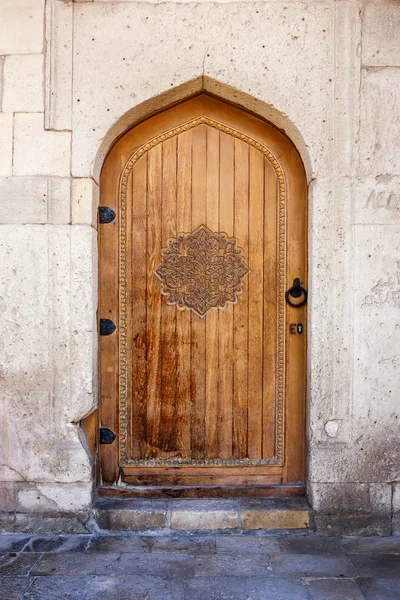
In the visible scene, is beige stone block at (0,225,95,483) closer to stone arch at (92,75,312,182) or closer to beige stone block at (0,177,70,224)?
beige stone block at (0,177,70,224)

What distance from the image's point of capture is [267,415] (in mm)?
3420

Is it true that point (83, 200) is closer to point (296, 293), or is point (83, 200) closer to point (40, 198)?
point (40, 198)

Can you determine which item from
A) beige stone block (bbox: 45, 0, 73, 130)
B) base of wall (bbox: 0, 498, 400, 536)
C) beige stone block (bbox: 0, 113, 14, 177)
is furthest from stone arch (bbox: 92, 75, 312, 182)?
base of wall (bbox: 0, 498, 400, 536)

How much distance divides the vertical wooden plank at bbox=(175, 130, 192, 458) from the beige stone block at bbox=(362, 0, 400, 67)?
1.14 m

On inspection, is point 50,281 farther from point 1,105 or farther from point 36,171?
point 1,105

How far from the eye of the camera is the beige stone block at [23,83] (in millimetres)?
3162

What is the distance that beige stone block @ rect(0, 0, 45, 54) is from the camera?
3.15m

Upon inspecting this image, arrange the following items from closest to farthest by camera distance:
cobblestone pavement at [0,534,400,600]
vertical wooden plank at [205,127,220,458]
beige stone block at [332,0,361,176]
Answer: cobblestone pavement at [0,534,400,600] < beige stone block at [332,0,361,176] < vertical wooden plank at [205,127,220,458]

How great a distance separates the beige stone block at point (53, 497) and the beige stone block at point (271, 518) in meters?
0.95

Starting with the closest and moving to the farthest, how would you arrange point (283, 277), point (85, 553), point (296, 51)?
point (85, 553)
point (296, 51)
point (283, 277)

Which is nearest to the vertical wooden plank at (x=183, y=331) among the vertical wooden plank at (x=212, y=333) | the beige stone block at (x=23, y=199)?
the vertical wooden plank at (x=212, y=333)

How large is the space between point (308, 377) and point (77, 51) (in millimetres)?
2358

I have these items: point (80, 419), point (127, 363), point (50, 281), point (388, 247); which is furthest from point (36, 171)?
point (388, 247)

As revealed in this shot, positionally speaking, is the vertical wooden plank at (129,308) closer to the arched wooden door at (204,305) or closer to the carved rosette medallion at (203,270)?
the arched wooden door at (204,305)
